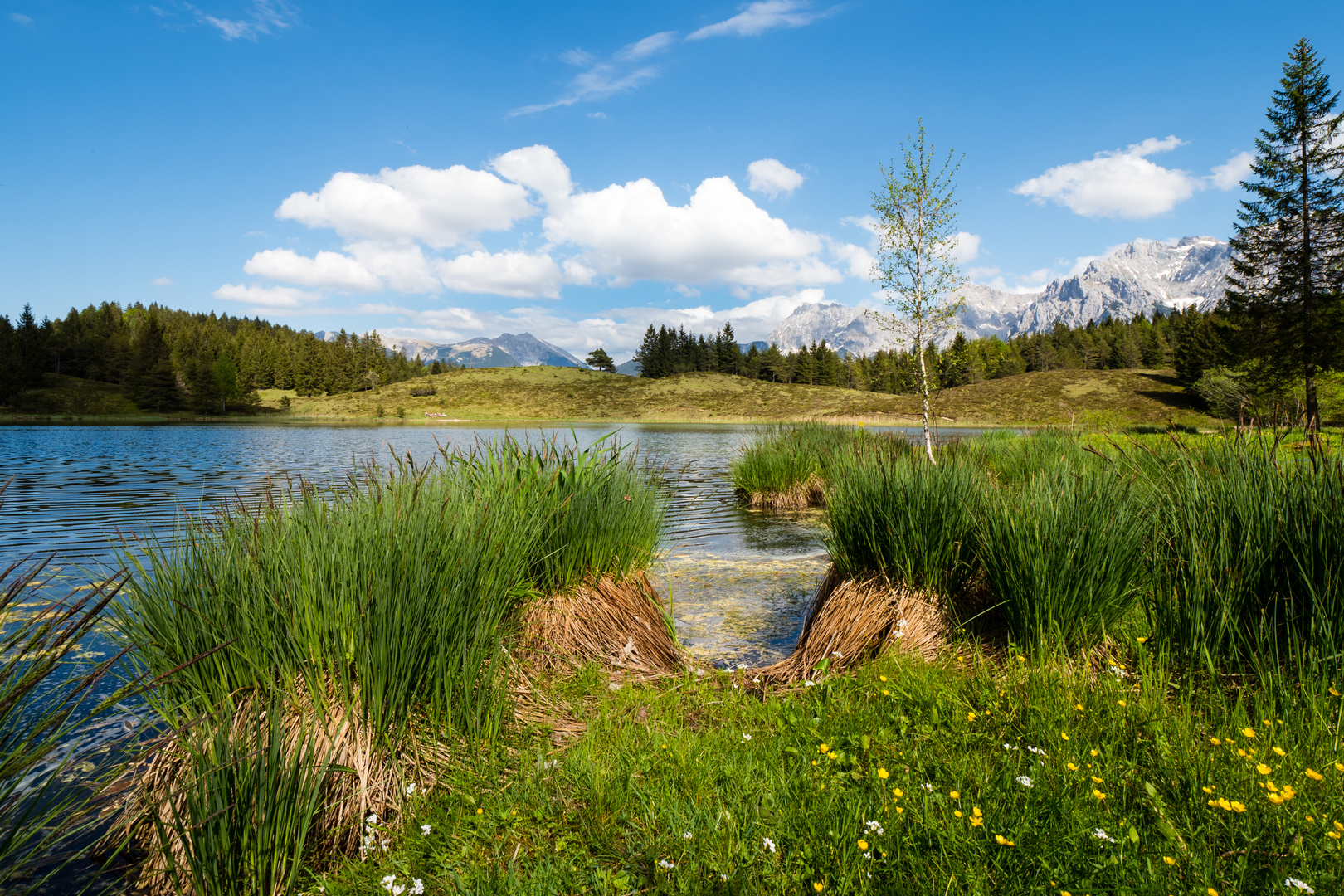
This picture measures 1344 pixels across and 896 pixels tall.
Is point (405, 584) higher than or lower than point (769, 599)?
higher

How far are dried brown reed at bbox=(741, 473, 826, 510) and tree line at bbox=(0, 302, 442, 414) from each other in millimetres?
84567

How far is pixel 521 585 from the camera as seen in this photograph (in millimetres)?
4625

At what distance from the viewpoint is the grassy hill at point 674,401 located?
2532 inches

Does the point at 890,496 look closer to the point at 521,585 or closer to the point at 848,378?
the point at 521,585

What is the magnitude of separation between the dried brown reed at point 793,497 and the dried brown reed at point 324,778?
12474 mm

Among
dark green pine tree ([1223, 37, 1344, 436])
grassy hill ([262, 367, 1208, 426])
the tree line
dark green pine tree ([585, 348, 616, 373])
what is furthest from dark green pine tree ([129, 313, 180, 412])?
dark green pine tree ([1223, 37, 1344, 436])

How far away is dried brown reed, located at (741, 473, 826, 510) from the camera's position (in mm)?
15055

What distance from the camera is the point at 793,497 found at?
15109 millimetres

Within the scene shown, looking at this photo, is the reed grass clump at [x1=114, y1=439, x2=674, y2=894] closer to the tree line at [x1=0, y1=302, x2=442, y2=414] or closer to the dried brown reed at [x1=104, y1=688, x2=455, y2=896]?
the dried brown reed at [x1=104, y1=688, x2=455, y2=896]

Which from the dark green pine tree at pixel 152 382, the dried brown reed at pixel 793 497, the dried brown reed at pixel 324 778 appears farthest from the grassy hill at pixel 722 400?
the dried brown reed at pixel 324 778

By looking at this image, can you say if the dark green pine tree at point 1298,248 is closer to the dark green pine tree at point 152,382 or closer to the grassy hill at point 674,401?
the grassy hill at point 674,401

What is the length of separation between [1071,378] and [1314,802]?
A: 84.2 m

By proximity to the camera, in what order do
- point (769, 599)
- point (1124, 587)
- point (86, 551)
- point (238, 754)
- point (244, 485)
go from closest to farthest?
point (238, 754) < point (1124, 587) < point (769, 599) < point (86, 551) < point (244, 485)

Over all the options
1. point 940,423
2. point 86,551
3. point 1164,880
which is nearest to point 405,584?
point 1164,880
